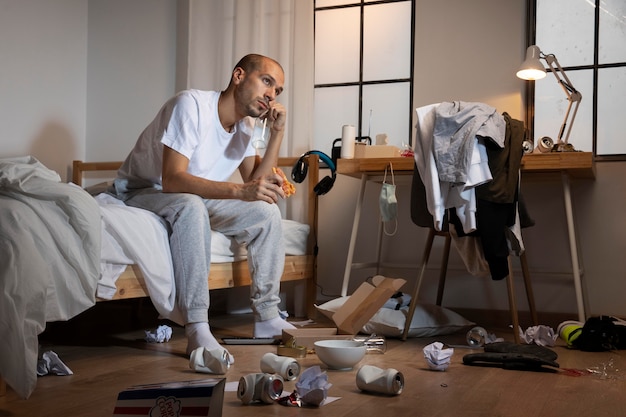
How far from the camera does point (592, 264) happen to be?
337 centimetres

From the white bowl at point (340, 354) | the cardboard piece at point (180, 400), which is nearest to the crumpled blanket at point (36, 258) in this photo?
the cardboard piece at point (180, 400)

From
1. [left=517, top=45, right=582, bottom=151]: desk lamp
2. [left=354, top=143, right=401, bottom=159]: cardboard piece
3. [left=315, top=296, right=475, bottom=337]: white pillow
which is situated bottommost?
[left=315, top=296, right=475, bottom=337]: white pillow

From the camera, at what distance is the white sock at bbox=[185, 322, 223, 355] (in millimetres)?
2312

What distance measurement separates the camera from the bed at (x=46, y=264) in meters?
1.68

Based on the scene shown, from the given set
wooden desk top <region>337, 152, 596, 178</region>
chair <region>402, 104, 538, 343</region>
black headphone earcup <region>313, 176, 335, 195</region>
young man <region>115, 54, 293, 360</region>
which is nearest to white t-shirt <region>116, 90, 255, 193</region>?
young man <region>115, 54, 293, 360</region>

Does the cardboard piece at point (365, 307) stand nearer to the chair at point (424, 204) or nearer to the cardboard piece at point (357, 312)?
the cardboard piece at point (357, 312)

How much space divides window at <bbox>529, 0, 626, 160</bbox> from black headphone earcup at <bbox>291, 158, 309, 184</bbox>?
3.67ft

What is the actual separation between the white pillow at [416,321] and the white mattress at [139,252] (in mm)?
853

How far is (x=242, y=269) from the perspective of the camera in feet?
9.67

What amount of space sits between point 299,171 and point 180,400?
2.38 metres

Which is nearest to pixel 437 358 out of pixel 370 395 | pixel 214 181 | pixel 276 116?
pixel 370 395

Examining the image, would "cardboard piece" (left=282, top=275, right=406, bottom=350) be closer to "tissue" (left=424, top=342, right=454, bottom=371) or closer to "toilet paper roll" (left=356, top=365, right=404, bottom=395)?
"tissue" (left=424, top=342, right=454, bottom=371)

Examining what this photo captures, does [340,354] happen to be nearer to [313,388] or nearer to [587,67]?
[313,388]

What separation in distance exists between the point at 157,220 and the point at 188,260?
0.18 metres
